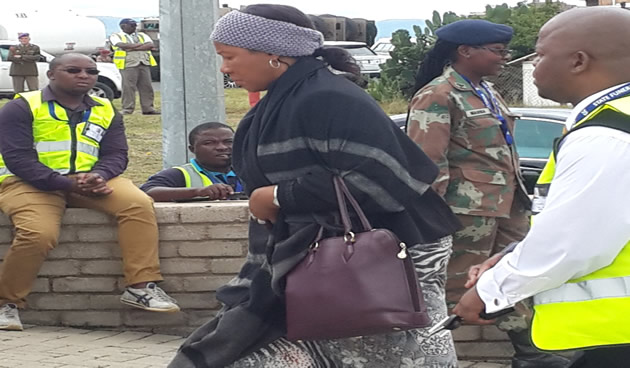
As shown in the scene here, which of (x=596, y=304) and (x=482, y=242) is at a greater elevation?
(x=596, y=304)

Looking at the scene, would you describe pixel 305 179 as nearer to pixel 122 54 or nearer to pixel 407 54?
pixel 407 54

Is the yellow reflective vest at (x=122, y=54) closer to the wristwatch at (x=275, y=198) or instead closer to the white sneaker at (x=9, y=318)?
the white sneaker at (x=9, y=318)

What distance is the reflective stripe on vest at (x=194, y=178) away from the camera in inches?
270

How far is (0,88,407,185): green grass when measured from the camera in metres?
13.7

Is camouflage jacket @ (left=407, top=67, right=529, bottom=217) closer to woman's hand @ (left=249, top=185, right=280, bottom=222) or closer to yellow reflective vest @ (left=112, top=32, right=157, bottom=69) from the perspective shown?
woman's hand @ (left=249, top=185, right=280, bottom=222)

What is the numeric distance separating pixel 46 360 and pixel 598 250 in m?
3.99

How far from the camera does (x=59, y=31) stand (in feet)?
115

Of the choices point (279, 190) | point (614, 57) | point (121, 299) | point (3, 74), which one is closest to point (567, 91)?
point (614, 57)

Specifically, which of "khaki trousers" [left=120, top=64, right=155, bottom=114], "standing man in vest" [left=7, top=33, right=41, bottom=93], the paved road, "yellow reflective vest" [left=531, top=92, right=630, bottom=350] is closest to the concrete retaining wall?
the paved road

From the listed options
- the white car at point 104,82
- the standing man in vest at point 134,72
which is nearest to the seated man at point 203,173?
the standing man in vest at point 134,72

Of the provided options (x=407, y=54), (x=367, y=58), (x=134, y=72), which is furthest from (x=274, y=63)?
(x=367, y=58)

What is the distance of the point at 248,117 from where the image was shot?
3740 millimetres

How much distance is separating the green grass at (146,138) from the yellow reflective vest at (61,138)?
6.02m

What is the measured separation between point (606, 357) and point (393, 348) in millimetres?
875
